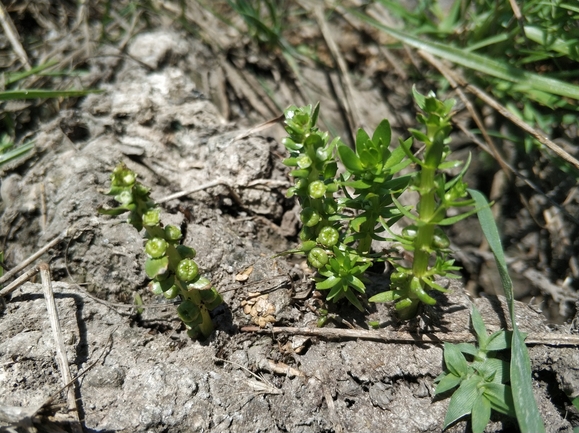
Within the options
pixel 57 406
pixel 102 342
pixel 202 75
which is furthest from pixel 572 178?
pixel 57 406

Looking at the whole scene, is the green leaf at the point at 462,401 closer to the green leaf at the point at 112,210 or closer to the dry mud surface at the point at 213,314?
the dry mud surface at the point at 213,314

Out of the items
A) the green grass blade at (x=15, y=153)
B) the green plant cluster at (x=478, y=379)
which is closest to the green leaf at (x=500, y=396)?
the green plant cluster at (x=478, y=379)

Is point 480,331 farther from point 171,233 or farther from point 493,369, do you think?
point 171,233

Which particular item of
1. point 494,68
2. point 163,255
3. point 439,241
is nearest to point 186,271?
point 163,255

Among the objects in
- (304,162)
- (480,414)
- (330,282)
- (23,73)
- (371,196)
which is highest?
(23,73)

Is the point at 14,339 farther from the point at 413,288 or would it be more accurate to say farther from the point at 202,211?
the point at 413,288

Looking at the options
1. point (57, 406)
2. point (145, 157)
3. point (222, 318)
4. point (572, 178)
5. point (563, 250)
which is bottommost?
point (563, 250)

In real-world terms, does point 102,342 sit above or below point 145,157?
below
